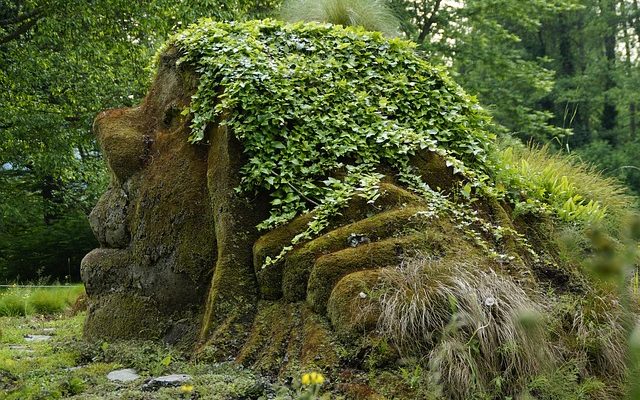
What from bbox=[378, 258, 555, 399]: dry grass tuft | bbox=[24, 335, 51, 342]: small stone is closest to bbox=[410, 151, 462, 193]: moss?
bbox=[378, 258, 555, 399]: dry grass tuft

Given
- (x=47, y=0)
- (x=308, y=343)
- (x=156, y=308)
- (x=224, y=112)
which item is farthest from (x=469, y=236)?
(x=47, y=0)

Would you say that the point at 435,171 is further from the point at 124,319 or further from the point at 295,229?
the point at 124,319

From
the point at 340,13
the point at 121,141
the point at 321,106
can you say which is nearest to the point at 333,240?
the point at 321,106

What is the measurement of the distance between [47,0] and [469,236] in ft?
28.4

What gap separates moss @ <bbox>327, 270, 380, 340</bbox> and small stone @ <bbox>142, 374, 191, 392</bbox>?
91 cm

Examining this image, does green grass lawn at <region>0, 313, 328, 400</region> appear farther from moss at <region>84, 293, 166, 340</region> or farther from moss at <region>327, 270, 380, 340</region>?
moss at <region>327, 270, 380, 340</region>

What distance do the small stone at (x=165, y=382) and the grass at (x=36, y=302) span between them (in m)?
5.22

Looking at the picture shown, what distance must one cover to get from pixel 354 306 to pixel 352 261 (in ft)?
1.32

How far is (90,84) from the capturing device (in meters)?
12.3

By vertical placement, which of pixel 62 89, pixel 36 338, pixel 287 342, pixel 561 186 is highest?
pixel 62 89

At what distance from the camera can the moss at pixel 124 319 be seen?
5.05m

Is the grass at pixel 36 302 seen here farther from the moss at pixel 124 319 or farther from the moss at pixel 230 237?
the moss at pixel 230 237

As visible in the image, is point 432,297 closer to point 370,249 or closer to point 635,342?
point 370,249

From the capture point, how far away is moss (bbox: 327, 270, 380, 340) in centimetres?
354
